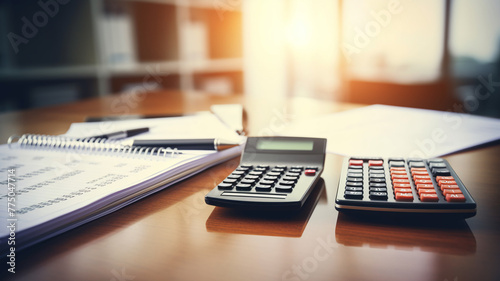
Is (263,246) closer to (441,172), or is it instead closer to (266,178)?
(266,178)

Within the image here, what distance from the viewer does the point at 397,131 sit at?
0.72m

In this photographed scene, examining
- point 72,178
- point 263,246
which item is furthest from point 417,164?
point 72,178

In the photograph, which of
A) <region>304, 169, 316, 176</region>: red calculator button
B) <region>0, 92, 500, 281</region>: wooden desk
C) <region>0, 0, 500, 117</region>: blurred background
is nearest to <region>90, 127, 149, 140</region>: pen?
<region>0, 92, 500, 281</region>: wooden desk

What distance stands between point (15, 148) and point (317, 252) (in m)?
0.50

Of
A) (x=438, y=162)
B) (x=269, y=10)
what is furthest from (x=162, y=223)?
(x=269, y=10)

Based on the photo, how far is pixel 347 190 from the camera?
38cm

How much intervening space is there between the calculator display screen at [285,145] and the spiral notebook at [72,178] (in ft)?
0.20

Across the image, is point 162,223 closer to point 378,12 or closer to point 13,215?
point 13,215

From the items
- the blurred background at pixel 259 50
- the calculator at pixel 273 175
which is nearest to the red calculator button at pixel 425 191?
the calculator at pixel 273 175

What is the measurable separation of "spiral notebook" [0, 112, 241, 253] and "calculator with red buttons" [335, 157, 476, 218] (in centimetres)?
20

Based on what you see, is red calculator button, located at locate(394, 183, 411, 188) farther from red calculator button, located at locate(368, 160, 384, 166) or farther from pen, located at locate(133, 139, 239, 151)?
pen, located at locate(133, 139, 239, 151)

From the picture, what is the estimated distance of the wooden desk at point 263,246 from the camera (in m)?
0.28

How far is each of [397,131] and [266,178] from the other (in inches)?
15.6

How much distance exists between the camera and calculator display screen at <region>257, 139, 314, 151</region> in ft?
1.66
